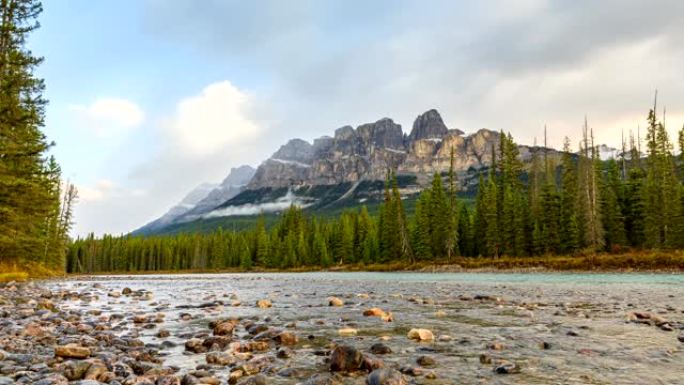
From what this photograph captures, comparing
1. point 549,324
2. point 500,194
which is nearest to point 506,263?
point 500,194

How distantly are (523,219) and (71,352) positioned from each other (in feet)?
248

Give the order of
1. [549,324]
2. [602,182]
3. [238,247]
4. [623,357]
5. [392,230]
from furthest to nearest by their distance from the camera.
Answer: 1. [238,247]
2. [392,230]
3. [602,182]
4. [549,324]
5. [623,357]

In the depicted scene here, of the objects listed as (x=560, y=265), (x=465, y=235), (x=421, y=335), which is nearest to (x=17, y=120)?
(x=421, y=335)

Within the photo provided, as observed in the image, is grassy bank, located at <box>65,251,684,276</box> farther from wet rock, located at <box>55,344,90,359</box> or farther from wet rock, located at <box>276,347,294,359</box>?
wet rock, located at <box>55,344,90,359</box>

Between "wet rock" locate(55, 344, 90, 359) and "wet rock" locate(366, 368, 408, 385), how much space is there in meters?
5.69

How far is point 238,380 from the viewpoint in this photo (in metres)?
7.05

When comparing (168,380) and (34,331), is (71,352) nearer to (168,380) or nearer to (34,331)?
(168,380)

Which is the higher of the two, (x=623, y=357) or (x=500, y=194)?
(x=500, y=194)

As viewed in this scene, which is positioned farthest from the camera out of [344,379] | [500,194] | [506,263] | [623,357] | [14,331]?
[500,194]

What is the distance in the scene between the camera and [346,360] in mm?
7496

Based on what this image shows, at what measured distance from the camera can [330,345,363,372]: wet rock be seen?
740 cm

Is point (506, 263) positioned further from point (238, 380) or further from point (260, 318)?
point (238, 380)

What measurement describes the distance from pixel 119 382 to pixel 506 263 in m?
64.4

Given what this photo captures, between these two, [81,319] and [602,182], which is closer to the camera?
[81,319]
